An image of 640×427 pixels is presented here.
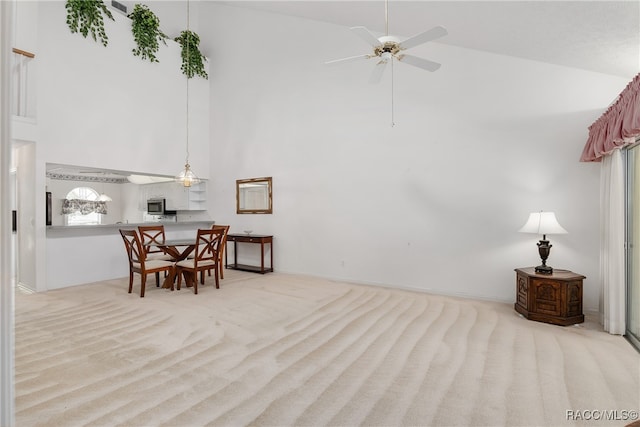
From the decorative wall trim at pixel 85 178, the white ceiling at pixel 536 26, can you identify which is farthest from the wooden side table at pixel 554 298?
the decorative wall trim at pixel 85 178

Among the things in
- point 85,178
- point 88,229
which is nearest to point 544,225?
point 88,229

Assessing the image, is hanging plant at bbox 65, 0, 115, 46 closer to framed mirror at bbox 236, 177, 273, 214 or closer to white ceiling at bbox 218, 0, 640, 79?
framed mirror at bbox 236, 177, 273, 214

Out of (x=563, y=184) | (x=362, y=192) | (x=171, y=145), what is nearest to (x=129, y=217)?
(x=171, y=145)

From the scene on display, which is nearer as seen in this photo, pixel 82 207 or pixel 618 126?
pixel 618 126

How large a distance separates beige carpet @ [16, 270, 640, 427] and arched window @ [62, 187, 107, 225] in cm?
268

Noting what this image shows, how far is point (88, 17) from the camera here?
5246mm

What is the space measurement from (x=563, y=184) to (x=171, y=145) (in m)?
6.38

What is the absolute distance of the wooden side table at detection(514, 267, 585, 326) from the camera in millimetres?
3455

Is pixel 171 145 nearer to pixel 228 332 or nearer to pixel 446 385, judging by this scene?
pixel 228 332

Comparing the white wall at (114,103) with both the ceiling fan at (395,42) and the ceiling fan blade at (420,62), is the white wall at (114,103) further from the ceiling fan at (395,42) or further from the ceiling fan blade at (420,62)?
the ceiling fan blade at (420,62)

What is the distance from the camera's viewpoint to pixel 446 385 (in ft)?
7.46

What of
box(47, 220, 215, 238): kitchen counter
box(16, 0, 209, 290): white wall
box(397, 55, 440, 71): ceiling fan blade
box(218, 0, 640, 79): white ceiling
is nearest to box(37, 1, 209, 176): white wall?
box(16, 0, 209, 290): white wall

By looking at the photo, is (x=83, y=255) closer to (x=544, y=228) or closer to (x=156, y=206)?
(x=156, y=206)

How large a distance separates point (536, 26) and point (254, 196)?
5.01 metres
